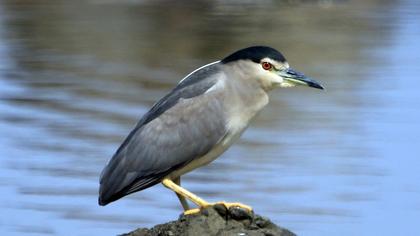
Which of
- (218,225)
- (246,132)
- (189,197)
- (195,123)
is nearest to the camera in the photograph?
(218,225)

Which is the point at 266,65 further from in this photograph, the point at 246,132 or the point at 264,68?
the point at 246,132

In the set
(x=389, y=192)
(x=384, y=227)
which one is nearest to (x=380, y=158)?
(x=389, y=192)

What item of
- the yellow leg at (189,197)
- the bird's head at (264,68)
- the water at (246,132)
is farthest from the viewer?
the water at (246,132)

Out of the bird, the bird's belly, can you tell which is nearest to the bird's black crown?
the bird

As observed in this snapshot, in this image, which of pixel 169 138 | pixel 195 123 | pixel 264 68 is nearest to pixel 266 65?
pixel 264 68

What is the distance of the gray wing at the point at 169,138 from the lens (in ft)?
24.9

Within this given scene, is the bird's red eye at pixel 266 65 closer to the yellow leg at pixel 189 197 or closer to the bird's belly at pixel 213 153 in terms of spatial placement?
the bird's belly at pixel 213 153

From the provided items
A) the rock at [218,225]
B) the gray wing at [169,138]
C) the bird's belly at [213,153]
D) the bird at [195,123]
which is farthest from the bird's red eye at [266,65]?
the rock at [218,225]

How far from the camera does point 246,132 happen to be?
12.1 metres

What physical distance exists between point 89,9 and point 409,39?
15.3 ft

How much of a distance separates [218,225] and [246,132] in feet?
17.3

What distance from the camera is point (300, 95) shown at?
13680mm

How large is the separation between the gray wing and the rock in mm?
680

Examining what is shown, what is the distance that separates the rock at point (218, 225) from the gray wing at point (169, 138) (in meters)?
0.68
